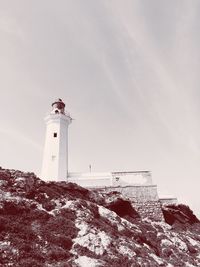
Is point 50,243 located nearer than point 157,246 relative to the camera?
Yes

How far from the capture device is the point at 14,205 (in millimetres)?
17391

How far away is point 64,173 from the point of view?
29688mm

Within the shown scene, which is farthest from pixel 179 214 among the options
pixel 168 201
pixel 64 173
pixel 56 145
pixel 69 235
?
pixel 69 235

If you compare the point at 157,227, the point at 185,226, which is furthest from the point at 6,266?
the point at 185,226

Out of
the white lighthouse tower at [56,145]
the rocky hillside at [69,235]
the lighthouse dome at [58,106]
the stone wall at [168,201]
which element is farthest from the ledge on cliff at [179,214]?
the lighthouse dome at [58,106]

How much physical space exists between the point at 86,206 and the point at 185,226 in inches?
564

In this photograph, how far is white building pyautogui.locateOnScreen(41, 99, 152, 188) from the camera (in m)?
28.8

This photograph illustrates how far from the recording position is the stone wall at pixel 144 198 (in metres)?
28.1

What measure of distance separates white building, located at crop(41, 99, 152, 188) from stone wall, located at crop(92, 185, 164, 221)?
1.70 ft

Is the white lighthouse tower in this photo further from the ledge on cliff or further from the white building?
the ledge on cliff

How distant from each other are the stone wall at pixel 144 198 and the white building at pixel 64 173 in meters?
0.52

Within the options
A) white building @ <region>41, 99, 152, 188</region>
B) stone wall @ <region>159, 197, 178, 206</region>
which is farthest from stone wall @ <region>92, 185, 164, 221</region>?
stone wall @ <region>159, 197, 178, 206</region>

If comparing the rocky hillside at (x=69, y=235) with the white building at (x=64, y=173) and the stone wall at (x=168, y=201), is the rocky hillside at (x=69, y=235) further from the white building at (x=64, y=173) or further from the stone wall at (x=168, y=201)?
the stone wall at (x=168, y=201)

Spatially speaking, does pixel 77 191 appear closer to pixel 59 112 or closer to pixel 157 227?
pixel 157 227
